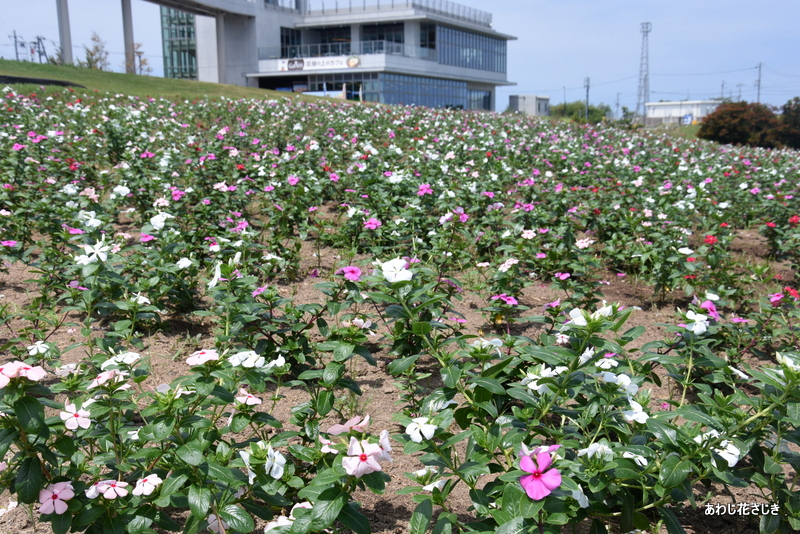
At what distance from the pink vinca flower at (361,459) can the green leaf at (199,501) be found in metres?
0.42

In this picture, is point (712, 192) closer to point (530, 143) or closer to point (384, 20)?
point (530, 143)

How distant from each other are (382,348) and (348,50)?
47.9 metres

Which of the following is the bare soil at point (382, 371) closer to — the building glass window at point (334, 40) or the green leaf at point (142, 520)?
the green leaf at point (142, 520)

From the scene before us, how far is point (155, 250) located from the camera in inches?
149

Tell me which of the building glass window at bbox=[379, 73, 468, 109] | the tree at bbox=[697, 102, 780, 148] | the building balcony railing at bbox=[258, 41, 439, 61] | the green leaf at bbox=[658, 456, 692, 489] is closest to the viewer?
the green leaf at bbox=[658, 456, 692, 489]

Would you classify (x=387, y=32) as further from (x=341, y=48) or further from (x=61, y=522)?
(x=61, y=522)

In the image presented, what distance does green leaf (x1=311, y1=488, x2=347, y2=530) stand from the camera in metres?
1.49

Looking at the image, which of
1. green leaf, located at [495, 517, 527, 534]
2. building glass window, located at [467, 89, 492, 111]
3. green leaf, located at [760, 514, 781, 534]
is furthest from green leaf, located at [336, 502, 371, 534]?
building glass window, located at [467, 89, 492, 111]

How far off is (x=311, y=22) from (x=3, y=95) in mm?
41281

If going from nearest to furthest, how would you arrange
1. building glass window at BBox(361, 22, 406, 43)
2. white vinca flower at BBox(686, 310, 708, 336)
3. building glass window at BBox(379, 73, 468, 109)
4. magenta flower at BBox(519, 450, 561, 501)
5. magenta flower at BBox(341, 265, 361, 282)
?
magenta flower at BBox(519, 450, 561, 501), white vinca flower at BBox(686, 310, 708, 336), magenta flower at BBox(341, 265, 361, 282), building glass window at BBox(379, 73, 468, 109), building glass window at BBox(361, 22, 406, 43)

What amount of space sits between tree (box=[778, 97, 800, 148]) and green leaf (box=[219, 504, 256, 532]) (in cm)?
2910

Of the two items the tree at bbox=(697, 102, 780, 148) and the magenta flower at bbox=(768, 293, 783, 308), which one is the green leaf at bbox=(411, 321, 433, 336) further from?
the tree at bbox=(697, 102, 780, 148)

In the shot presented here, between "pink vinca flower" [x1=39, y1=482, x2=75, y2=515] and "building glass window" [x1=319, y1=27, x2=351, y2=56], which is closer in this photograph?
"pink vinca flower" [x1=39, y1=482, x2=75, y2=515]

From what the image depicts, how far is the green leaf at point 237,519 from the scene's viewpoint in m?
1.62
